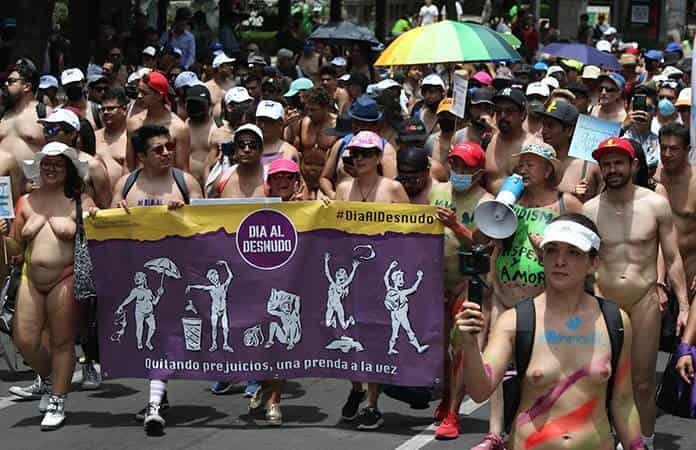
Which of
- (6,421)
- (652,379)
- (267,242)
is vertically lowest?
(6,421)

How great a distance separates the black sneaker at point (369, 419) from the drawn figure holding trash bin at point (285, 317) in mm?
595

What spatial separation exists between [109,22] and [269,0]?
22.0 meters

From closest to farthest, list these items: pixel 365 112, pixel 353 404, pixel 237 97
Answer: pixel 353 404 < pixel 365 112 < pixel 237 97

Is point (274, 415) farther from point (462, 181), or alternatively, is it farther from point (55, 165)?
point (55, 165)

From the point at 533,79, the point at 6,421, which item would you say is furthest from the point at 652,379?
the point at 533,79

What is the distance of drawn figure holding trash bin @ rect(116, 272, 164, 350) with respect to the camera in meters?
8.99

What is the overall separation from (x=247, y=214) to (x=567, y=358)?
12.1ft

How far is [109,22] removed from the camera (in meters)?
29.0

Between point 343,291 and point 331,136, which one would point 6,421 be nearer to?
point 343,291

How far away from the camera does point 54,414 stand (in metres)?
9.06

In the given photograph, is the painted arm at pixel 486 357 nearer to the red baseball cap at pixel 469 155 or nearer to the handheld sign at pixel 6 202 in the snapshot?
the red baseball cap at pixel 469 155

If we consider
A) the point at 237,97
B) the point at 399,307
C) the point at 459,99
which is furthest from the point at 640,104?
the point at 399,307

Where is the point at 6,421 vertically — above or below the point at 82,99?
below

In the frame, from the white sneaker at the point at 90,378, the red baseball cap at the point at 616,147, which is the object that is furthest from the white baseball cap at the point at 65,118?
the red baseball cap at the point at 616,147
